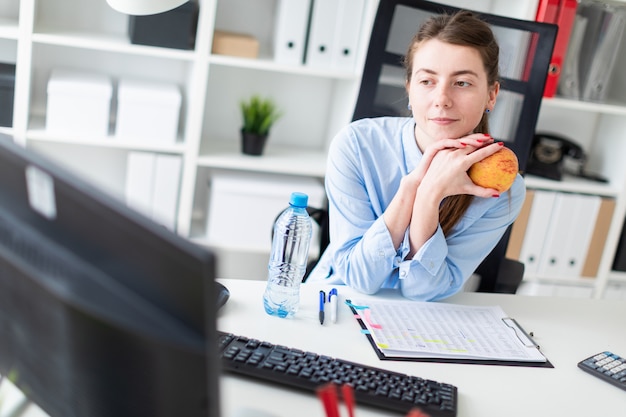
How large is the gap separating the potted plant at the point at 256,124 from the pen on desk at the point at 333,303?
1.39m

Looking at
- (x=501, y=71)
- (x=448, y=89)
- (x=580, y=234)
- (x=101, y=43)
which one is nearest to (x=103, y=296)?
(x=448, y=89)

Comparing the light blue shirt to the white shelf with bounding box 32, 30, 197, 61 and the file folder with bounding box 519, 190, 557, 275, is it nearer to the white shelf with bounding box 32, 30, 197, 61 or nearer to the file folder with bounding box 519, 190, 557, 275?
the white shelf with bounding box 32, 30, 197, 61

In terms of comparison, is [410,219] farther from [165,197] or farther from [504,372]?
[165,197]

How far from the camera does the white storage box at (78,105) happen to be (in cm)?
252

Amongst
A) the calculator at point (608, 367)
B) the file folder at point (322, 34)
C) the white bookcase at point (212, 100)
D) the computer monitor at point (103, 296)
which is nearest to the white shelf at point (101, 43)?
the white bookcase at point (212, 100)

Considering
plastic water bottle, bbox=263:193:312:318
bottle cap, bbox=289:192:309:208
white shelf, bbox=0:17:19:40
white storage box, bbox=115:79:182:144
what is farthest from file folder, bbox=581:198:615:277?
white shelf, bbox=0:17:19:40

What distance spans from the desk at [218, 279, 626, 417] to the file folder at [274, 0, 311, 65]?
133 cm

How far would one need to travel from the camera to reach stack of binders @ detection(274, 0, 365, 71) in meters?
2.59

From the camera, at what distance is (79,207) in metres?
0.60

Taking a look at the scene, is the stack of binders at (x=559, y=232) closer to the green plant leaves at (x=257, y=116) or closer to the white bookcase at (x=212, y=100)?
the white bookcase at (x=212, y=100)

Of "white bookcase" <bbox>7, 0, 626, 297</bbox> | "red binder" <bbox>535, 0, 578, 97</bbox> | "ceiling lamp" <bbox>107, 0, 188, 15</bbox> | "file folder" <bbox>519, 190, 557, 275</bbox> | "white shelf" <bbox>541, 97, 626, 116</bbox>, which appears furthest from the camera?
"file folder" <bbox>519, 190, 557, 275</bbox>

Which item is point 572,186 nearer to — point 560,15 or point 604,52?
point 604,52

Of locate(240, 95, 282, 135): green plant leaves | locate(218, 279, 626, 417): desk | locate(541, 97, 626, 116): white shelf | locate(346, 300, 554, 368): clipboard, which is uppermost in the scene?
locate(541, 97, 626, 116): white shelf

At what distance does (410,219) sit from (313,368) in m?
0.52
